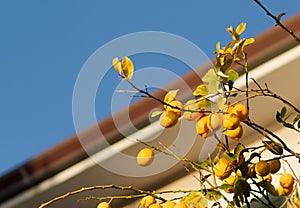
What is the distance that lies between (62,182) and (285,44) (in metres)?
1.10

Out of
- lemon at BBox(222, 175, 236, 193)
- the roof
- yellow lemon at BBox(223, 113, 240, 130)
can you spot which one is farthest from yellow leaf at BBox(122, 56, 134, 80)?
the roof

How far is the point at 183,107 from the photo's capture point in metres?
1.74

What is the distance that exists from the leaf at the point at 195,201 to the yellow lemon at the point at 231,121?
0.24 meters

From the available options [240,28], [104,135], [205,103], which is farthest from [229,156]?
[104,135]

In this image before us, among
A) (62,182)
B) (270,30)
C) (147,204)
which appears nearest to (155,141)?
(62,182)

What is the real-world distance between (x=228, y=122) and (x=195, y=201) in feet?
0.87

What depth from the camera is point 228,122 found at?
1607mm

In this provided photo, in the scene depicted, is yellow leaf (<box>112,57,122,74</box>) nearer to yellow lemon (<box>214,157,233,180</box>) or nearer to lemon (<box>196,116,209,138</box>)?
lemon (<box>196,116,209,138</box>)

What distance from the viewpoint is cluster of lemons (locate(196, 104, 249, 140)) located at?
5.27ft

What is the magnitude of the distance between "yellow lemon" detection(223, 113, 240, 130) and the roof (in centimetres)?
90

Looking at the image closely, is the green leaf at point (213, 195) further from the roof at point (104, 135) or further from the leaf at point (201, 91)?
the roof at point (104, 135)

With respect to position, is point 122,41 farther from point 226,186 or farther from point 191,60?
point 226,186

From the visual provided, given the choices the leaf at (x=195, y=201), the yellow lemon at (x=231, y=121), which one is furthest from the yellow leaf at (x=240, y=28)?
the leaf at (x=195, y=201)

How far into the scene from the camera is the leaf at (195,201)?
1.75 m
